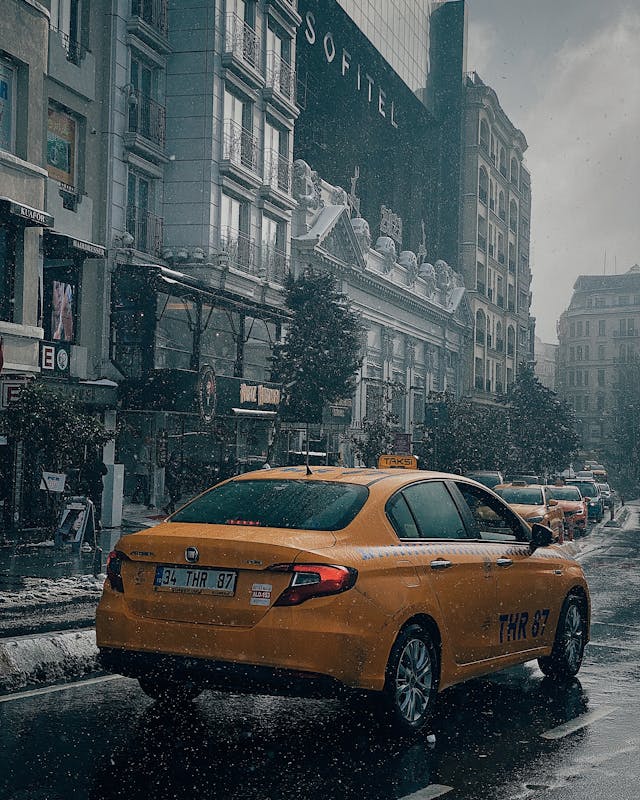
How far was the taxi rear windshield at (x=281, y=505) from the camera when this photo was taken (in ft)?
20.2

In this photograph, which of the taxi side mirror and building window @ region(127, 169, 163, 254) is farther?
building window @ region(127, 169, 163, 254)

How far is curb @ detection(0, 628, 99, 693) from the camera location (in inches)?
281

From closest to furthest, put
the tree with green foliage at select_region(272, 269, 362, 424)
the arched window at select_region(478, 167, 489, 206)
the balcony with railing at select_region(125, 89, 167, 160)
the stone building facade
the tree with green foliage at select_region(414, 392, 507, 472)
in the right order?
the balcony with railing at select_region(125, 89, 167, 160) → the tree with green foliage at select_region(272, 269, 362, 424) → the tree with green foliage at select_region(414, 392, 507, 472) → the stone building facade → the arched window at select_region(478, 167, 489, 206)

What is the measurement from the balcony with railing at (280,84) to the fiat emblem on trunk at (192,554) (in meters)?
31.3

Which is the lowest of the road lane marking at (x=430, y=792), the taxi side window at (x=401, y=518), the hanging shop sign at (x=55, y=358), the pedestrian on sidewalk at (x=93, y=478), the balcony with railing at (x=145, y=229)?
the road lane marking at (x=430, y=792)

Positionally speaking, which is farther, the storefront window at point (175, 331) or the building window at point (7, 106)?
the storefront window at point (175, 331)

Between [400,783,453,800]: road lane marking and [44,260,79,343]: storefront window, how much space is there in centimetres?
2129

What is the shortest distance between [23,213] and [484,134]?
202 feet

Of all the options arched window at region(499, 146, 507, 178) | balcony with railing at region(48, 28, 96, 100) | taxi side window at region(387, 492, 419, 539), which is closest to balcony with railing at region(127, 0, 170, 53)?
balcony with railing at region(48, 28, 96, 100)

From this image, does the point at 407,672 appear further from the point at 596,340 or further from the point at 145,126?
the point at 596,340

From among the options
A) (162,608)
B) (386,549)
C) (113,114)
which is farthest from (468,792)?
(113,114)

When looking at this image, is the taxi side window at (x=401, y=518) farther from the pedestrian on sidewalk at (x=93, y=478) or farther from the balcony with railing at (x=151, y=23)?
the balcony with railing at (x=151, y=23)

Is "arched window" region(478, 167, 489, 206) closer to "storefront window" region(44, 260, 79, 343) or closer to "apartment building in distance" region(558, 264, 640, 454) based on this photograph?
"storefront window" region(44, 260, 79, 343)

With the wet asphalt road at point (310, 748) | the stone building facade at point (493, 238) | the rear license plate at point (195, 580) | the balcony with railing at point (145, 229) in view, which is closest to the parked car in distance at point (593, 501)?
the balcony with railing at point (145, 229)
